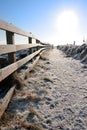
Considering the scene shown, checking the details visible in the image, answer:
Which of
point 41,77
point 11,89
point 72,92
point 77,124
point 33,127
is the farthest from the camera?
point 41,77

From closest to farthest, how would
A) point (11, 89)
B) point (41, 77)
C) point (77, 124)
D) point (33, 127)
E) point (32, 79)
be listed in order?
point (33, 127) < point (77, 124) < point (11, 89) < point (32, 79) < point (41, 77)

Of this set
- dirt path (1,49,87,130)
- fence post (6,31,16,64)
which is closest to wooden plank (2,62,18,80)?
fence post (6,31,16,64)

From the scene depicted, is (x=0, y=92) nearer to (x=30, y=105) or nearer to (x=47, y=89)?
(x=30, y=105)

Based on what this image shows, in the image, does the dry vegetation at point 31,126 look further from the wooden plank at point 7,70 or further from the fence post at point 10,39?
the fence post at point 10,39

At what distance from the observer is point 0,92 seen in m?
4.36

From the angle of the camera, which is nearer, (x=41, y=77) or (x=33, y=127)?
(x=33, y=127)

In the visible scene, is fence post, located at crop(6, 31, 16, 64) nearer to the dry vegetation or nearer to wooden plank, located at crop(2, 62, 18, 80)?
wooden plank, located at crop(2, 62, 18, 80)

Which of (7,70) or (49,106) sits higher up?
(7,70)

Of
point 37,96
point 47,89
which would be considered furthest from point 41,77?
point 37,96

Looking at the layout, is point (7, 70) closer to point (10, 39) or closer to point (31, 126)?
point (10, 39)

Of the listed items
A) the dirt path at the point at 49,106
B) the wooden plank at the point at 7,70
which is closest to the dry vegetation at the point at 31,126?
the dirt path at the point at 49,106

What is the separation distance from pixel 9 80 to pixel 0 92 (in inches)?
22.3

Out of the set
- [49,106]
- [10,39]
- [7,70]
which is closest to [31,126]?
[49,106]

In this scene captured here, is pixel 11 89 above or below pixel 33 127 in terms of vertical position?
above
